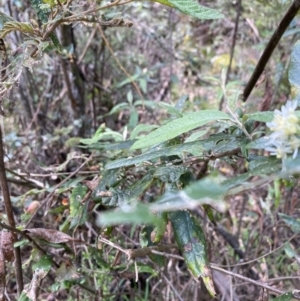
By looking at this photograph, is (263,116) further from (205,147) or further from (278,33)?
(278,33)

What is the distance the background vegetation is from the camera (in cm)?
52

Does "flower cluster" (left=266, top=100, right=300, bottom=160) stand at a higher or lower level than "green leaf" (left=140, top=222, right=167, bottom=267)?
higher

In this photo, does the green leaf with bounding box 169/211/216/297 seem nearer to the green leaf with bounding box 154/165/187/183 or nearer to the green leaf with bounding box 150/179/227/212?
the green leaf with bounding box 154/165/187/183

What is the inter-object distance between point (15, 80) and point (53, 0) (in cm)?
12

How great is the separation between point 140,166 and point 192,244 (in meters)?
0.16

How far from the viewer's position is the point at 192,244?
573mm

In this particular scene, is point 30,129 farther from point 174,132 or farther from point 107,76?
point 174,132

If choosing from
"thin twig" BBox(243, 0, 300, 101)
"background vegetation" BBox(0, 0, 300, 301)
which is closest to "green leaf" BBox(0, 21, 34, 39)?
"background vegetation" BBox(0, 0, 300, 301)

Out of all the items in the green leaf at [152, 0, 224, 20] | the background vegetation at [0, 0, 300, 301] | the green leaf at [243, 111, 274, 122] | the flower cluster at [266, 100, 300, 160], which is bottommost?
the background vegetation at [0, 0, 300, 301]

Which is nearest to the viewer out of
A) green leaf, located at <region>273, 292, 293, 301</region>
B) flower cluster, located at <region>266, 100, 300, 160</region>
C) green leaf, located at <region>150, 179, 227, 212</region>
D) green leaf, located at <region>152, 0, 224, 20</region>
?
green leaf, located at <region>150, 179, 227, 212</region>

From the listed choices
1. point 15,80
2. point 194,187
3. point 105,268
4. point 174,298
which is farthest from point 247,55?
point 194,187

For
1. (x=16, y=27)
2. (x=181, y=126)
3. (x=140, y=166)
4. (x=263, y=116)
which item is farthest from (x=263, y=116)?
(x=16, y=27)

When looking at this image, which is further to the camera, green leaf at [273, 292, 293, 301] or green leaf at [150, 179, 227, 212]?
green leaf at [273, 292, 293, 301]

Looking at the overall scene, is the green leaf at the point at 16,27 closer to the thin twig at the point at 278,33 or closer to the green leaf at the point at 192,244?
the green leaf at the point at 192,244
